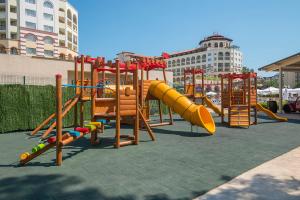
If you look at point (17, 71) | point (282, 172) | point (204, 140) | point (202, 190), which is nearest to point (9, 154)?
point (202, 190)

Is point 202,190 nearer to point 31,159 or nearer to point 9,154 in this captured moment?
point 31,159

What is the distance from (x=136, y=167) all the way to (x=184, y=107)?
18.3 feet

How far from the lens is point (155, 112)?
64.2 ft

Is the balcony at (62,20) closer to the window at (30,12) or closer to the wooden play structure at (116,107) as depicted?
the window at (30,12)

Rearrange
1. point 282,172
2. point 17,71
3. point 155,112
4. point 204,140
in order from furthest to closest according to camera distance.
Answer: point 17,71
point 155,112
point 204,140
point 282,172

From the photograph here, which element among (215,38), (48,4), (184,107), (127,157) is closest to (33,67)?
Answer: (184,107)

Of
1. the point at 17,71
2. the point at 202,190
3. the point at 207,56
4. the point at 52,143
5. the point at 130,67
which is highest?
the point at 207,56

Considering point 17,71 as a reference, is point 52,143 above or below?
below

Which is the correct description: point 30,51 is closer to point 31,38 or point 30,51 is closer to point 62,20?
point 31,38

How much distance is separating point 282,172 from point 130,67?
19.1 ft

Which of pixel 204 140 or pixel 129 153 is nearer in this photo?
pixel 129 153

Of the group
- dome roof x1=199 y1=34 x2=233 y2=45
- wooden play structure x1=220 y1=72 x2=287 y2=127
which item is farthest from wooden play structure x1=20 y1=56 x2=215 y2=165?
dome roof x1=199 y1=34 x2=233 y2=45

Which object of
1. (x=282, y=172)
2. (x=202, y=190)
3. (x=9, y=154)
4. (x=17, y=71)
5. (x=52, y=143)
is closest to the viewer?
(x=202, y=190)

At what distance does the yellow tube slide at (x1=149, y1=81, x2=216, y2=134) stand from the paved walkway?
450 centimetres
